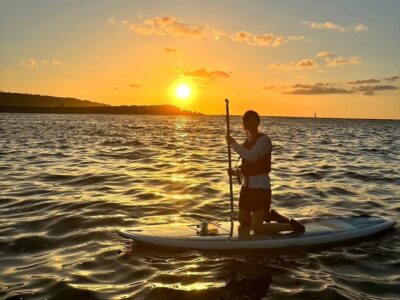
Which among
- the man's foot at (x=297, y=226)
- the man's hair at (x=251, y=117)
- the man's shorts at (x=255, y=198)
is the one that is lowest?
the man's foot at (x=297, y=226)

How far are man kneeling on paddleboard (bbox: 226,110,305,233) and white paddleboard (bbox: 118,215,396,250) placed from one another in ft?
0.99

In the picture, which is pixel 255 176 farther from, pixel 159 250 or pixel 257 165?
pixel 159 250

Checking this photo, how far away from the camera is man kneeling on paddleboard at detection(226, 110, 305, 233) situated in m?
7.76

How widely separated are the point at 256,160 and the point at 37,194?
8.32m

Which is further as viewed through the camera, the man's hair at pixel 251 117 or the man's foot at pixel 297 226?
the man's foot at pixel 297 226

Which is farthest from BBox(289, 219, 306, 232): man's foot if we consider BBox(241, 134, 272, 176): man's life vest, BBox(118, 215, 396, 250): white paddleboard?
BBox(241, 134, 272, 176): man's life vest

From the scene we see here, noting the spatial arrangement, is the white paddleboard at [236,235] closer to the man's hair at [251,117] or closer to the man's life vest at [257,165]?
the man's life vest at [257,165]

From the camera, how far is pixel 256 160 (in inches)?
307

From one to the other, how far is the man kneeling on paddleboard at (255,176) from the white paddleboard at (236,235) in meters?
0.30

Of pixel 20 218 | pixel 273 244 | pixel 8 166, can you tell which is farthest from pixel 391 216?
pixel 8 166

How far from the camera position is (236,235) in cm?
846

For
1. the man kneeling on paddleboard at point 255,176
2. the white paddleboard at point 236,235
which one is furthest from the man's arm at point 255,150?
the white paddleboard at point 236,235

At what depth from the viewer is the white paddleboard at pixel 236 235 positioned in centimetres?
826

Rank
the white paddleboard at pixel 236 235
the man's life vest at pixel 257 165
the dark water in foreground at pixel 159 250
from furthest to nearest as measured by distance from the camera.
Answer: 1. the white paddleboard at pixel 236 235
2. the man's life vest at pixel 257 165
3. the dark water in foreground at pixel 159 250
